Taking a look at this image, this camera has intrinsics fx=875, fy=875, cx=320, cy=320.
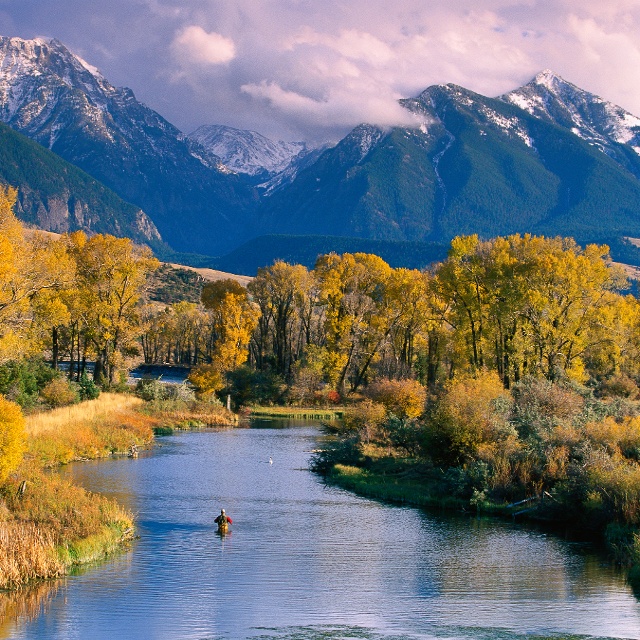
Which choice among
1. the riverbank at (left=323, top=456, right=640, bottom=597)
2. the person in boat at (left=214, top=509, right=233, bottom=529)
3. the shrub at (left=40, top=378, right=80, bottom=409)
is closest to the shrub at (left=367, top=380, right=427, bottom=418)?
the riverbank at (left=323, top=456, right=640, bottom=597)

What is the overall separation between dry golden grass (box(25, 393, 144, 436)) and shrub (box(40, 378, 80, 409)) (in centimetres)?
126

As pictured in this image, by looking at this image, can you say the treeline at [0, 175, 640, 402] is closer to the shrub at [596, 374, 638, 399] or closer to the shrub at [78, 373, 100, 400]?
the shrub at [596, 374, 638, 399]

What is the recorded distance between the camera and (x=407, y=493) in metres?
44.7

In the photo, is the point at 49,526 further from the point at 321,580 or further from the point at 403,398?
the point at 403,398

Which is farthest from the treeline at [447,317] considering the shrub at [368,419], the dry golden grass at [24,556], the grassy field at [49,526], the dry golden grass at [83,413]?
the dry golden grass at [24,556]

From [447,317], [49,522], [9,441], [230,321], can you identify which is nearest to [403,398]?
[447,317]

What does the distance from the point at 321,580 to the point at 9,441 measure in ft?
40.4

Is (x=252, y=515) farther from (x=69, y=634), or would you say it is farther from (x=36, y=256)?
(x=36, y=256)

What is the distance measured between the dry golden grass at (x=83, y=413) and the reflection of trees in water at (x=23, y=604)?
22.7 metres

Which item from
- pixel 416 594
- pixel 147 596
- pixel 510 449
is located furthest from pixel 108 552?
pixel 510 449

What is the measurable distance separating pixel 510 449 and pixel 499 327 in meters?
24.9

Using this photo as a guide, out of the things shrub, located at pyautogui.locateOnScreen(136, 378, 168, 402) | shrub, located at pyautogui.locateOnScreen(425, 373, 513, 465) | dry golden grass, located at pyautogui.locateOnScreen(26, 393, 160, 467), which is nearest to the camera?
shrub, located at pyautogui.locateOnScreen(425, 373, 513, 465)

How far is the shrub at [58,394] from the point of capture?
211 feet

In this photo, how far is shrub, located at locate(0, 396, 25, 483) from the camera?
31.6m
